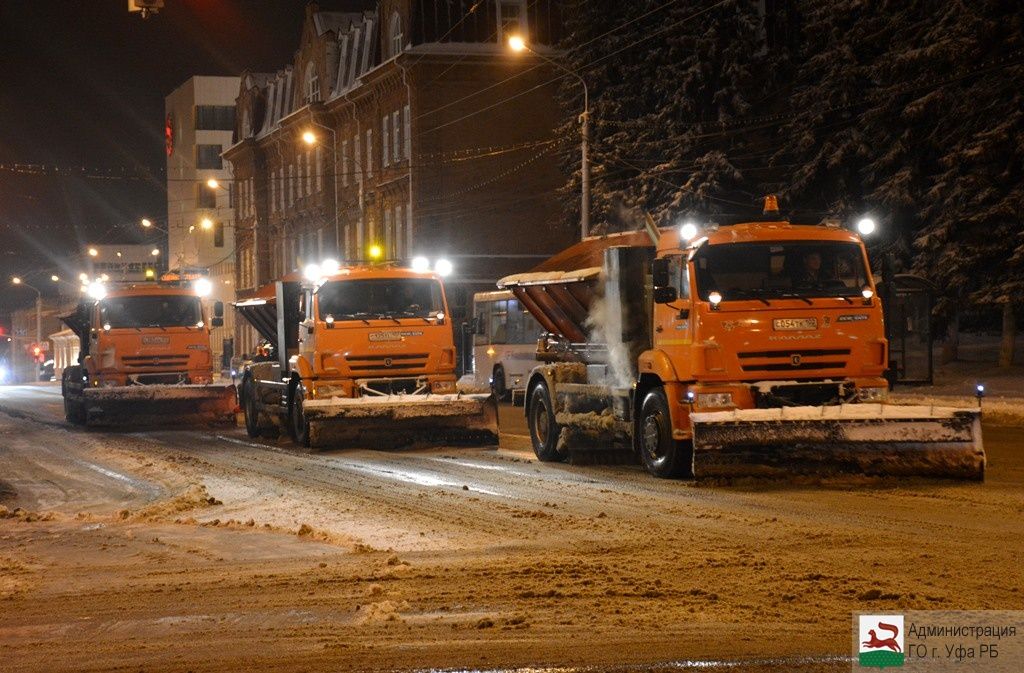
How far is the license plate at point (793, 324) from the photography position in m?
15.1

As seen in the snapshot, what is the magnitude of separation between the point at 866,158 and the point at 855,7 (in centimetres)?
384

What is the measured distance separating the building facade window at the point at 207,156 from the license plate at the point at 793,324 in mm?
98240

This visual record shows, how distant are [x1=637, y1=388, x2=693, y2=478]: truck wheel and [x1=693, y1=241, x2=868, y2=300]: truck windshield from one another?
4.42ft

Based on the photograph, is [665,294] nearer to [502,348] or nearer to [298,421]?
[298,421]

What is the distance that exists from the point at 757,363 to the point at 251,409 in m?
13.5

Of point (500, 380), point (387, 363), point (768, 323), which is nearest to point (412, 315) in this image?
point (387, 363)

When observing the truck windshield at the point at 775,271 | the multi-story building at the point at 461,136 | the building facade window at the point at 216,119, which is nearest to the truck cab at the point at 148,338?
the truck windshield at the point at 775,271

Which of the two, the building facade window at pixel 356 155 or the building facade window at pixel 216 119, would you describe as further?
the building facade window at pixel 216 119

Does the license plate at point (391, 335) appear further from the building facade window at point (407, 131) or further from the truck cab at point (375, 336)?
the building facade window at point (407, 131)

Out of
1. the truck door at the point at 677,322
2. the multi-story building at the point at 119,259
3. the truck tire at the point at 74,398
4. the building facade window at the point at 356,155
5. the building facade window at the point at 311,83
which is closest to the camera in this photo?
the truck door at the point at 677,322

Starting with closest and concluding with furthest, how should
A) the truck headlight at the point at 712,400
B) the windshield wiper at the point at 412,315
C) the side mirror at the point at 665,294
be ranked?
1. the truck headlight at the point at 712,400
2. the side mirror at the point at 665,294
3. the windshield wiper at the point at 412,315

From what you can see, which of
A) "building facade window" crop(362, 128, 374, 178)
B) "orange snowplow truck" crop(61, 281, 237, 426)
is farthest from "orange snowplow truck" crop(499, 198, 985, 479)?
"building facade window" crop(362, 128, 374, 178)

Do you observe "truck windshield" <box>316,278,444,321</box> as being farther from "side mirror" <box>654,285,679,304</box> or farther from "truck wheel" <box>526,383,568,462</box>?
"side mirror" <box>654,285,679,304</box>

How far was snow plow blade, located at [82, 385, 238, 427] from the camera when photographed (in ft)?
95.8
